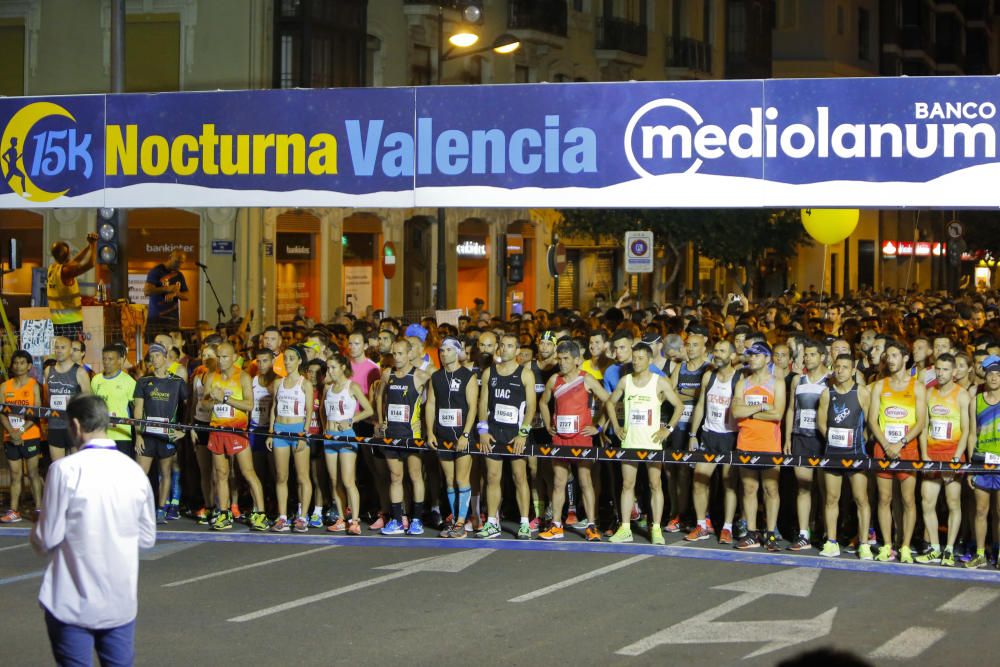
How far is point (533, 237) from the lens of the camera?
44.3 m

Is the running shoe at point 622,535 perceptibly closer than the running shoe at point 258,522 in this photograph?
Yes

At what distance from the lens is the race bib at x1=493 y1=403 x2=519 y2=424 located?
46.2ft

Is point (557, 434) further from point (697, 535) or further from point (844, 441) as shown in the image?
point (844, 441)

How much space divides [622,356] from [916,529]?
3.01 meters

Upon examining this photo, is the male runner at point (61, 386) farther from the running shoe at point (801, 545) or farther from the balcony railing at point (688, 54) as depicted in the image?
the balcony railing at point (688, 54)

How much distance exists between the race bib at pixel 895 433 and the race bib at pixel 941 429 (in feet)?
0.79

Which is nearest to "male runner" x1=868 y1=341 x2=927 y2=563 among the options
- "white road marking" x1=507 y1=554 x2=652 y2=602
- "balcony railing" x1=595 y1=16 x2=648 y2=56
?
"white road marking" x1=507 y1=554 x2=652 y2=602

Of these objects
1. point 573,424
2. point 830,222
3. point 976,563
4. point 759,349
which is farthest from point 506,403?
point 830,222

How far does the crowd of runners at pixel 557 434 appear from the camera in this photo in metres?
13.1

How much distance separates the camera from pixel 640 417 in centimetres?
1384

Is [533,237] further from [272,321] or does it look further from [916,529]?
[916,529]

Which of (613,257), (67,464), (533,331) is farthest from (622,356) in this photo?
(613,257)

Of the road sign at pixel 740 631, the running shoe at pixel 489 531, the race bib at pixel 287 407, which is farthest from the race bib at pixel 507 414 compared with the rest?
the road sign at pixel 740 631

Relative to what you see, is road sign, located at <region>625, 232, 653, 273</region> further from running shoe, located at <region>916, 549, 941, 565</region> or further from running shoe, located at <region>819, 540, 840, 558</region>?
running shoe, located at <region>916, 549, 941, 565</region>
